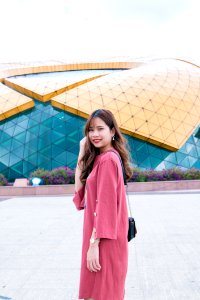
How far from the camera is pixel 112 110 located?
2245cm

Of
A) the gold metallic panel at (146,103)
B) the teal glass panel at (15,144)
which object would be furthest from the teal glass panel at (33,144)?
the gold metallic panel at (146,103)

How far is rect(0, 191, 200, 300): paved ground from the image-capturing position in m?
3.64

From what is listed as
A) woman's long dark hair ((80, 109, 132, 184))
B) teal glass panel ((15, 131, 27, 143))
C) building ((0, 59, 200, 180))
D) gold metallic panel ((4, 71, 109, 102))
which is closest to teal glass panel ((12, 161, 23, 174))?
building ((0, 59, 200, 180))

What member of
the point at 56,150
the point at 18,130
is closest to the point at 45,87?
the point at 18,130

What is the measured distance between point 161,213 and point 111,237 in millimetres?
7097

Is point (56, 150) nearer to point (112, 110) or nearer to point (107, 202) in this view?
point (112, 110)

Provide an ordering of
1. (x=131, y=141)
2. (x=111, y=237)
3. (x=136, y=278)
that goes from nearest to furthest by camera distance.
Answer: (x=111, y=237), (x=136, y=278), (x=131, y=141)

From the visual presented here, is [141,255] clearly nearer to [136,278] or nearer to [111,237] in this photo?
[136,278]

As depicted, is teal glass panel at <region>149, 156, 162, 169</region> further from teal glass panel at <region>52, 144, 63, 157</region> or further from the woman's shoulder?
the woman's shoulder

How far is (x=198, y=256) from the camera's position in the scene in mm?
4816

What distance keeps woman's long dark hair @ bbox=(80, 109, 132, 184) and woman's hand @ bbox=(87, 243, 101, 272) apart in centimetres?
53

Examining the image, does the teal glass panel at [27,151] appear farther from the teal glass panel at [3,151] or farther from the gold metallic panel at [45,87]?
the gold metallic panel at [45,87]

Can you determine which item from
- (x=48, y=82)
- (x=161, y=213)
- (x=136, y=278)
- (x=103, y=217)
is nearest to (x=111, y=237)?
(x=103, y=217)

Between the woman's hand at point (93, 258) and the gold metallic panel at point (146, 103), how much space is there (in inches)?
774
